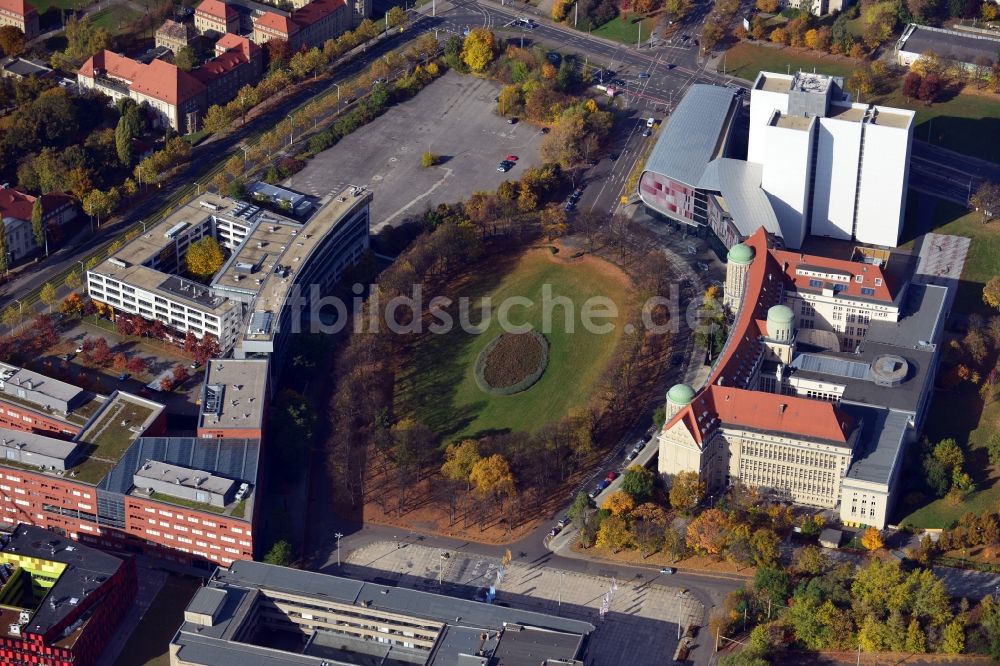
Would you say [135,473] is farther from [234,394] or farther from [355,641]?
[355,641]

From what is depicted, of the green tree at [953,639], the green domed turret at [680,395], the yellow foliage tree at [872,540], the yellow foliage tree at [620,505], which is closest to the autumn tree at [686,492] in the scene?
the yellow foliage tree at [620,505]

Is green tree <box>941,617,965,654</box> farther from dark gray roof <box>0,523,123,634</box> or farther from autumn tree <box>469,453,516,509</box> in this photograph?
dark gray roof <box>0,523,123,634</box>

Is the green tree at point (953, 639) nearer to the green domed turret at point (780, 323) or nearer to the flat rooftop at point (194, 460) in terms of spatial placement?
the green domed turret at point (780, 323)

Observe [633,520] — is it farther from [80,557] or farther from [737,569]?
[80,557]

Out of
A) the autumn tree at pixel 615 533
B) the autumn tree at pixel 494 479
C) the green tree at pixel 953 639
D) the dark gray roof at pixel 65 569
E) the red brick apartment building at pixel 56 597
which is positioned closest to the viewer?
the red brick apartment building at pixel 56 597

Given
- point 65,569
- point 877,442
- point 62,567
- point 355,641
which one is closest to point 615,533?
point 355,641

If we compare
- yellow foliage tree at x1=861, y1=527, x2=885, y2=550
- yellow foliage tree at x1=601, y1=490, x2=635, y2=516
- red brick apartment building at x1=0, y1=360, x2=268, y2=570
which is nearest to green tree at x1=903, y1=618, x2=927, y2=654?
yellow foliage tree at x1=861, y1=527, x2=885, y2=550

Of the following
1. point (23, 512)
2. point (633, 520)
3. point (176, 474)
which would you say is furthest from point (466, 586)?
point (23, 512)
